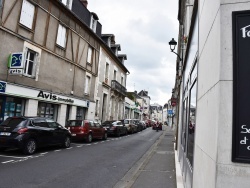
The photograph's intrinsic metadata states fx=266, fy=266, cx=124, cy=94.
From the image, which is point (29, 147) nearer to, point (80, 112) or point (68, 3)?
point (80, 112)

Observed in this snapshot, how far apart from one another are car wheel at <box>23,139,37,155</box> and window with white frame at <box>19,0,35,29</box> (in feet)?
26.1

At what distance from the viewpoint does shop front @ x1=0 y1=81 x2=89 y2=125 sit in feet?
49.0

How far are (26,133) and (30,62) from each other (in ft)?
23.7

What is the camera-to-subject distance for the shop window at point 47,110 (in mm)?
18422

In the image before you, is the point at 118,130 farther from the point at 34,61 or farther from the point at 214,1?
the point at 214,1

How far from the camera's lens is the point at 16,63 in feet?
47.4

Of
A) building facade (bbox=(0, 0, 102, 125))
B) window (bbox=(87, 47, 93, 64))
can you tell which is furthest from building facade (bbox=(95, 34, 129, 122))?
building facade (bbox=(0, 0, 102, 125))

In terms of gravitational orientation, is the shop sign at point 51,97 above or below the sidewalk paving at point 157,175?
above

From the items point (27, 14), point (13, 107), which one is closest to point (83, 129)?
point (13, 107)

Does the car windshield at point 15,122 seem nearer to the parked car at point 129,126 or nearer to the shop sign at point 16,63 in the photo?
the shop sign at point 16,63

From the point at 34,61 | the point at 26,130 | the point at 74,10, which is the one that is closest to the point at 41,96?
the point at 34,61

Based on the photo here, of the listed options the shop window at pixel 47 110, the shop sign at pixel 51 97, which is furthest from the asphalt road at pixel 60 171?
the shop window at pixel 47 110

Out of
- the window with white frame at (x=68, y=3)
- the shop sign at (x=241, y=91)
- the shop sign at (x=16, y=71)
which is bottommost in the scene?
the shop sign at (x=241, y=91)

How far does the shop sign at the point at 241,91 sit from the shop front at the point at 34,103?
14.0 meters
